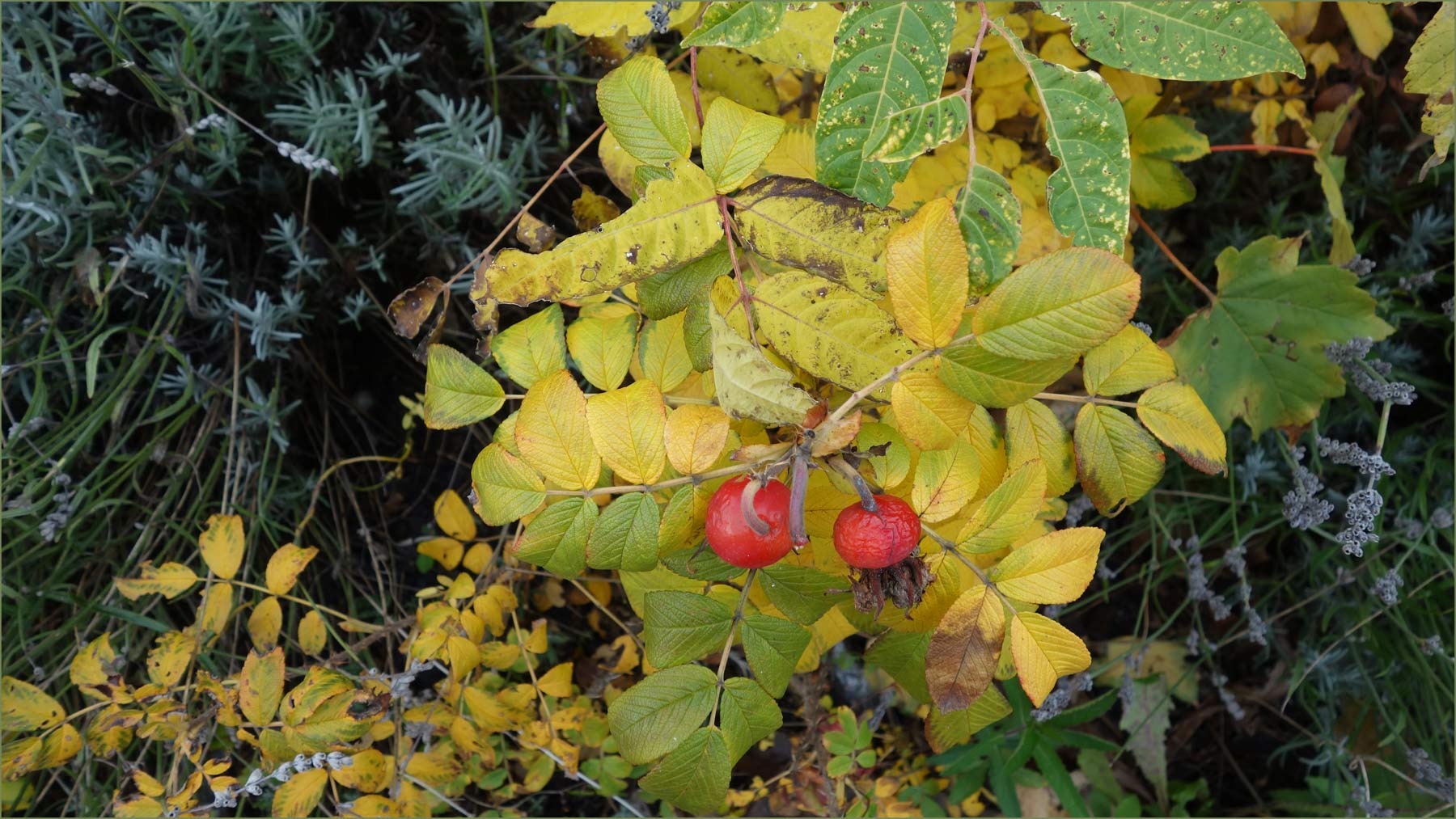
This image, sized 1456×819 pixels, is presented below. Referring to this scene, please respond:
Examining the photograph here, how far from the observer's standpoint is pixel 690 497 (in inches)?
34.4

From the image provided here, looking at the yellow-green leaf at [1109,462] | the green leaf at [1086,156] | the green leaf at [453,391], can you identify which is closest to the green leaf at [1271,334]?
the yellow-green leaf at [1109,462]

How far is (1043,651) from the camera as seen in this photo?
846mm

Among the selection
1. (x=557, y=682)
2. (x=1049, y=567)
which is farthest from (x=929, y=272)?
(x=557, y=682)

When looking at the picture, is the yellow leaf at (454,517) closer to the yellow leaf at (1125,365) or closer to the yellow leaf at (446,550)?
the yellow leaf at (446,550)

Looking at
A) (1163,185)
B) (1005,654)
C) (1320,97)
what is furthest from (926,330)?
(1320,97)

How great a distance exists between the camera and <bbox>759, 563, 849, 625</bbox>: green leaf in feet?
3.06

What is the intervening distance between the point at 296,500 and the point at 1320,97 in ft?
6.63

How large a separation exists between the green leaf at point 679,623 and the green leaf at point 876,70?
47cm

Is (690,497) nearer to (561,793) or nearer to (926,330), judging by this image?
(926,330)

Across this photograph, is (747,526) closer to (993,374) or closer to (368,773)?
(993,374)

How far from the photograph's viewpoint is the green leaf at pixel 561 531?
90 centimetres

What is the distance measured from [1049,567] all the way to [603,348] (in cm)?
53

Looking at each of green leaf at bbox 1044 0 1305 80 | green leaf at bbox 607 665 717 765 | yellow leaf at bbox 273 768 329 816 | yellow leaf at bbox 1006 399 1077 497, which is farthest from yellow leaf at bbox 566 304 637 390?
yellow leaf at bbox 273 768 329 816

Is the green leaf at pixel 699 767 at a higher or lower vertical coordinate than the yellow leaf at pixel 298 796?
higher
